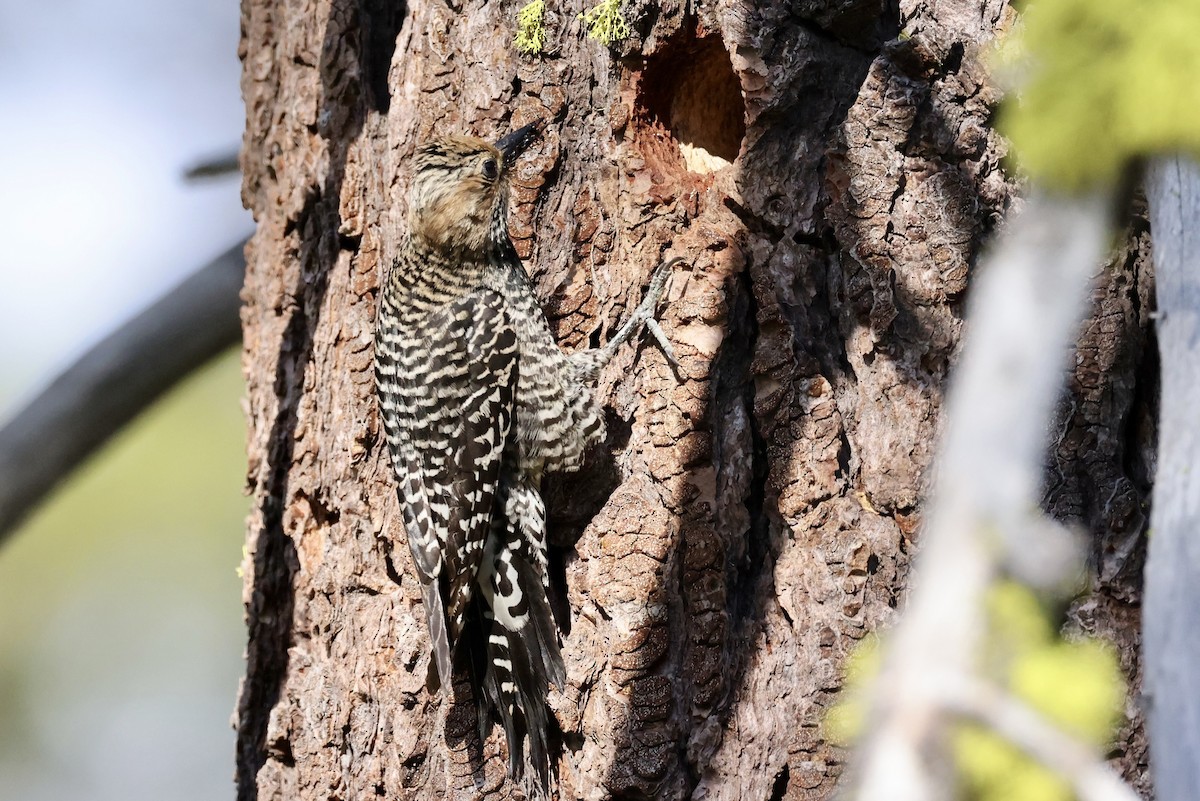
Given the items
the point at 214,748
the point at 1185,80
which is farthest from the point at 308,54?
the point at 214,748

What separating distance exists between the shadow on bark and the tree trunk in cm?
26

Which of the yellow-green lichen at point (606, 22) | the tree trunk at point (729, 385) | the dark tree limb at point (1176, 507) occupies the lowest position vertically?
the dark tree limb at point (1176, 507)

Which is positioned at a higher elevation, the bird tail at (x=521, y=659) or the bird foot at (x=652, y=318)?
the bird foot at (x=652, y=318)

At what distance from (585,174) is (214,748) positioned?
32.8 ft

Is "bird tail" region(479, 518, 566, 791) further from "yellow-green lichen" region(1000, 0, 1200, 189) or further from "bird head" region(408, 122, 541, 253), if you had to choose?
"yellow-green lichen" region(1000, 0, 1200, 189)

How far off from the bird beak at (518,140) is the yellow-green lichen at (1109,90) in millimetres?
2125

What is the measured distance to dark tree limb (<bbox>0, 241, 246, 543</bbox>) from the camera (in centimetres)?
442

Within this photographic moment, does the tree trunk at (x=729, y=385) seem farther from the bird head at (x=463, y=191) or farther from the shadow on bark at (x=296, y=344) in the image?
the shadow on bark at (x=296, y=344)

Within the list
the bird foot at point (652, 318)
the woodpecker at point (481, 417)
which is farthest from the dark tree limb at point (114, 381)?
the bird foot at point (652, 318)

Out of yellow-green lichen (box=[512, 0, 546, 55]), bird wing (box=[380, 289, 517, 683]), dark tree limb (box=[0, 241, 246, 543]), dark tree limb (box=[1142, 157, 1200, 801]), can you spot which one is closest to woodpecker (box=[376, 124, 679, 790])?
bird wing (box=[380, 289, 517, 683])

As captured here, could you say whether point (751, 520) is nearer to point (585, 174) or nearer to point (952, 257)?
point (952, 257)

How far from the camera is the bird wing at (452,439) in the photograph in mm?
3029

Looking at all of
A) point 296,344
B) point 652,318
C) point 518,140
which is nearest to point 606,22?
point 518,140

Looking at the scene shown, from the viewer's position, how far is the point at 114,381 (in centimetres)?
446
